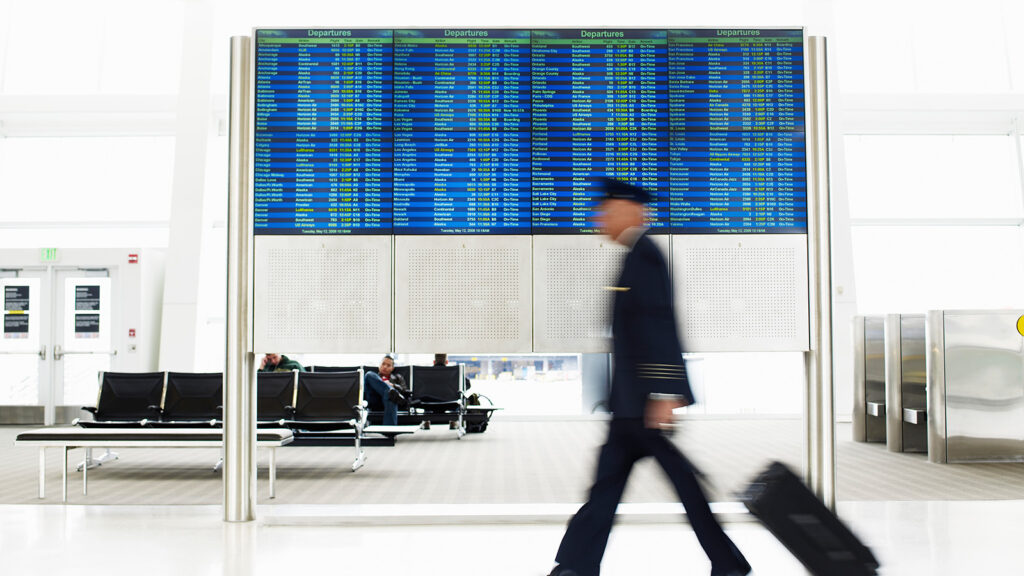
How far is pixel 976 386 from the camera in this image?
307 inches

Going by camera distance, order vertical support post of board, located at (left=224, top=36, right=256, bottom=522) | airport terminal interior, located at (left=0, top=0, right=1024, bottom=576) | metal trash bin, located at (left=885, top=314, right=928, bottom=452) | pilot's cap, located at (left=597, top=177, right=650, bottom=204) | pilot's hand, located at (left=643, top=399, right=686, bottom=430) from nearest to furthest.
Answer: pilot's hand, located at (left=643, top=399, right=686, bottom=430)
pilot's cap, located at (left=597, top=177, right=650, bottom=204)
airport terminal interior, located at (left=0, top=0, right=1024, bottom=576)
vertical support post of board, located at (left=224, top=36, right=256, bottom=522)
metal trash bin, located at (left=885, top=314, right=928, bottom=452)

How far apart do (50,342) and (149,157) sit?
384 cm

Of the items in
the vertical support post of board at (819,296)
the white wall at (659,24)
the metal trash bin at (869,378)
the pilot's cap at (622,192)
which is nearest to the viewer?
the pilot's cap at (622,192)

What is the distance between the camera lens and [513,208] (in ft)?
16.2

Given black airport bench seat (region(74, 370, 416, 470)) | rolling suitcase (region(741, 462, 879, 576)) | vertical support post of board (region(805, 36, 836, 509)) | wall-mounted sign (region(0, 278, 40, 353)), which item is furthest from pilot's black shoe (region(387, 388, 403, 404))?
rolling suitcase (region(741, 462, 879, 576))

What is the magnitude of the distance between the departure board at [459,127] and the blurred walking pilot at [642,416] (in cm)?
191

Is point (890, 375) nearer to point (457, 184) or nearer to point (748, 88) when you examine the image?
point (748, 88)

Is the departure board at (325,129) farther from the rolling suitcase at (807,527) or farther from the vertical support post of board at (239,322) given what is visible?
the rolling suitcase at (807,527)

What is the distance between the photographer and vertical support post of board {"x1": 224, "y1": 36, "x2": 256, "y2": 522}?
4859 mm

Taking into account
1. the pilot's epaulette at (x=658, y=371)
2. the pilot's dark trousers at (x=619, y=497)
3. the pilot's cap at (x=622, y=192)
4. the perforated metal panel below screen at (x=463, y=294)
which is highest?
the pilot's cap at (x=622, y=192)

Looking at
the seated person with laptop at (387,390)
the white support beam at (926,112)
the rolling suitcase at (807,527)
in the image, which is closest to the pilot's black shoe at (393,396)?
the seated person with laptop at (387,390)

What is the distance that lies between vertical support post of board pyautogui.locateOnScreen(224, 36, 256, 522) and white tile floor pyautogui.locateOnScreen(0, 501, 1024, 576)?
0.83 feet

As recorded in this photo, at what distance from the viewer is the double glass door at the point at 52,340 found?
12.3m

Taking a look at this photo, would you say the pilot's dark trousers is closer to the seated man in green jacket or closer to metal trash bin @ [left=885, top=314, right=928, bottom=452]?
metal trash bin @ [left=885, top=314, right=928, bottom=452]
